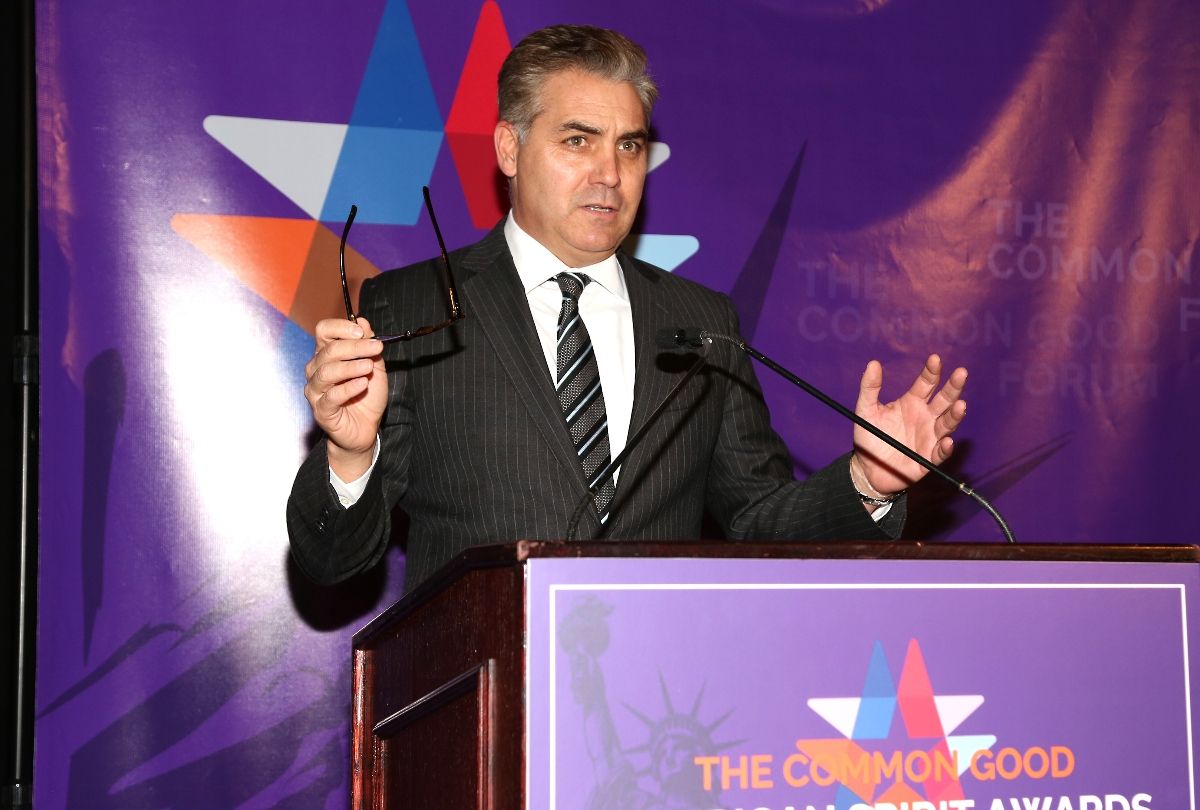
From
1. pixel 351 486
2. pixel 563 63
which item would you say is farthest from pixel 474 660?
pixel 563 63

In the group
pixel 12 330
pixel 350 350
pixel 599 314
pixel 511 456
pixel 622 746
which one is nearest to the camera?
pixel 622 746

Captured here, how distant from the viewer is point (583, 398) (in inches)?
81.7

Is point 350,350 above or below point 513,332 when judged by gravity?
below

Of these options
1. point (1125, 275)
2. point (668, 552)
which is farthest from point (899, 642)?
point (1125, 275)

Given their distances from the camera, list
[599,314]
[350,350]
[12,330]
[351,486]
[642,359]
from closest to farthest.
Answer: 1. [350,350]
2. [351,486]
3. [642,359]
4. [599,314]
5. [12,330]

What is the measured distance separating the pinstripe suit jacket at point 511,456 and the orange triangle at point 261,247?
1.51 ft

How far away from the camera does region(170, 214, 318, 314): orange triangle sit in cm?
265

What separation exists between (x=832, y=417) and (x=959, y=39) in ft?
3.19

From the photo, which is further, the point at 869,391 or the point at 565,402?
the point at 565,402

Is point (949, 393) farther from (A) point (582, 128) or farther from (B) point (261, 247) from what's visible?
(B) point (261, 247)

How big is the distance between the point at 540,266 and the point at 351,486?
2.07 ft

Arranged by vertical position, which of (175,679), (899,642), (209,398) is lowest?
(899,642)

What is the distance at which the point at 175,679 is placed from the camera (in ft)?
8.45

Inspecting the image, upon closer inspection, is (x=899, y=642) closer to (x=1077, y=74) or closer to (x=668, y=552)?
(x=668, y=552)
